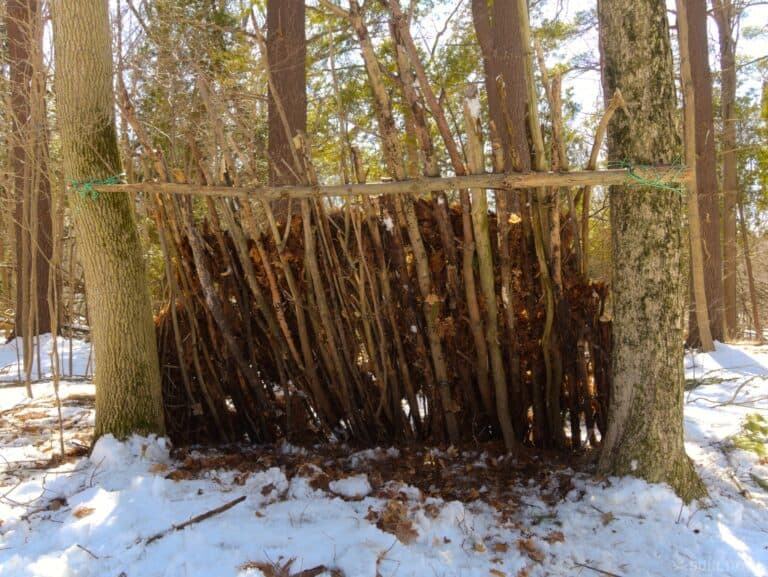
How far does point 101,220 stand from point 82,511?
5.44ft

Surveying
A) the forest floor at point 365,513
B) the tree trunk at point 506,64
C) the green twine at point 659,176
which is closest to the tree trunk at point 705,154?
the tree trunk at point 506,64

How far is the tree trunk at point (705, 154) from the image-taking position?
9.33 metres

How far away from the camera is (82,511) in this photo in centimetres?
269

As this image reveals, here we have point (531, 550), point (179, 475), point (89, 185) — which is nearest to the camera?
point (531, 550)

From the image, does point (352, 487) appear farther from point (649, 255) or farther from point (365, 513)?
point (649, 255)

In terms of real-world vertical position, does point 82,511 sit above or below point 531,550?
above

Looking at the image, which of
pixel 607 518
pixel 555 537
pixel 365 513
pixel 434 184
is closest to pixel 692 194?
pixel 434 184

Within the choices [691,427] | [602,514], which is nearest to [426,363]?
[602,514]

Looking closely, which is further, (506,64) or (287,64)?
(287,64)

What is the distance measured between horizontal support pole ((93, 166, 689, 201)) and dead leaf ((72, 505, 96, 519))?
1736mm

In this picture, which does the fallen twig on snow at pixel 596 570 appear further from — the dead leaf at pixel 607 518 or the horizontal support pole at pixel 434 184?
A: the horizontal support pole at pixel 434 184

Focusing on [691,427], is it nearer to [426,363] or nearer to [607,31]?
[426,363]

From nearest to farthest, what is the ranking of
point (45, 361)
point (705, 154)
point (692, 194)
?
point (692, 194) < point (45, 361) < point (705, 154)

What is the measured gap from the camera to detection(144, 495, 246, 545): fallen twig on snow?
247 cm
